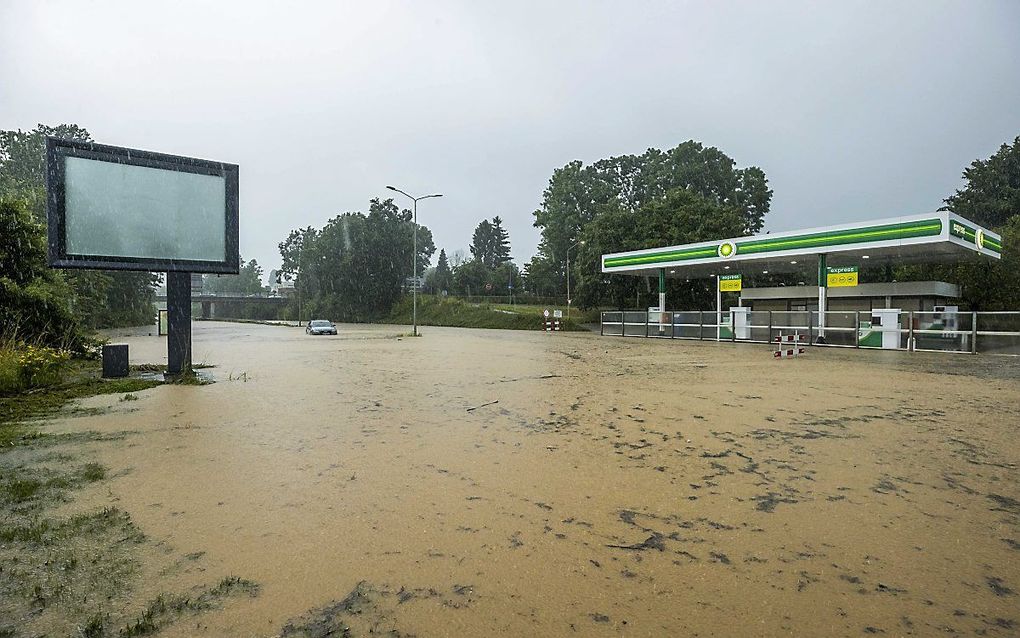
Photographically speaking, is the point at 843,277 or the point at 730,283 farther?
the point at 730,283

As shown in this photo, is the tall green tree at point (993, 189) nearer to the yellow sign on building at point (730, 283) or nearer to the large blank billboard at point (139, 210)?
the yellow sign on building at point (730, 283)

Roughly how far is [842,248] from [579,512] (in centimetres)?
2548

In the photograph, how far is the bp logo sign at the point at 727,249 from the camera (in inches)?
1130

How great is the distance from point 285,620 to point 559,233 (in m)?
70.9

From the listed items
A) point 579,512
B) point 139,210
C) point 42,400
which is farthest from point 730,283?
point 42,400

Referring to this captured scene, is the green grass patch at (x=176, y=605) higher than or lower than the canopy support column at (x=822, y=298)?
lower

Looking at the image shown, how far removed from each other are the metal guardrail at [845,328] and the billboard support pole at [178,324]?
75.6 feet

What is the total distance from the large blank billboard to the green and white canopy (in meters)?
24.1

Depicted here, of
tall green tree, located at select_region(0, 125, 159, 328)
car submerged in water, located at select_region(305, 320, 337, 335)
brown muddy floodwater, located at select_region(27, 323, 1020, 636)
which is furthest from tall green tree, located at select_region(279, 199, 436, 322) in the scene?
brown muddy floodwater, located at select_region(27, 323, 1020, 636)

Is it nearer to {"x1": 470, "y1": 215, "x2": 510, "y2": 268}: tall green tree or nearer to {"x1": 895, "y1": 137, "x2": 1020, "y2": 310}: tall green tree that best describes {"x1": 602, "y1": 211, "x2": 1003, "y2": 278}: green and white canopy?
{"x1": 895, "y1": 137, "x2": 1020, "y2": 310}: tall green tree

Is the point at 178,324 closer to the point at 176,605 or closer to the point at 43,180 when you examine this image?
the point at 176,605

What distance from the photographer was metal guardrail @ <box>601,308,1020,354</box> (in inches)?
840

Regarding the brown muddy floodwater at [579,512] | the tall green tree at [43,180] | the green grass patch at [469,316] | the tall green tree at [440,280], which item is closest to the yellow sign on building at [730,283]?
the green grass patch at [469,316]

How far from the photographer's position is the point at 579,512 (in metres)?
4.28
